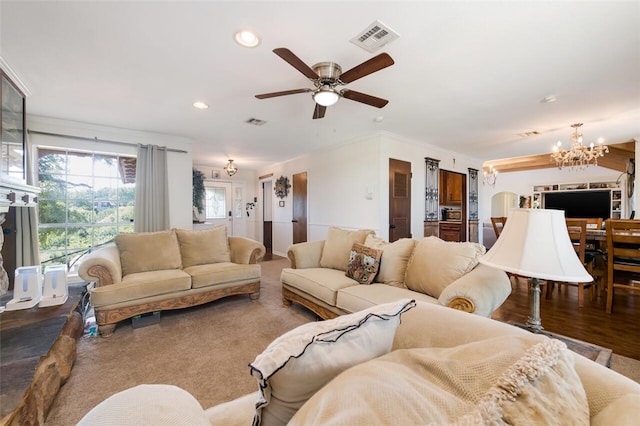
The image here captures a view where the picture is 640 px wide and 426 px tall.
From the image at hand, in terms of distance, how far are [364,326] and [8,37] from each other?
3055 mm

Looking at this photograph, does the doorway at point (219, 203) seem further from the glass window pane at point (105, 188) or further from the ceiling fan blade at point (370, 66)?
the ceiling fan blade at point (370, 66)

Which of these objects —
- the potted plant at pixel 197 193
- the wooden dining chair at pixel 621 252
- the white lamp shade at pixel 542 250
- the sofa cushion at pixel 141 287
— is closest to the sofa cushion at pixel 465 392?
the white lamp shade at pixel 542 250

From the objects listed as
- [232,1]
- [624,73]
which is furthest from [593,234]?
[232,1]

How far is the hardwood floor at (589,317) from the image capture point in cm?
223

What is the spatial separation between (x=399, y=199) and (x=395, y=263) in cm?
218

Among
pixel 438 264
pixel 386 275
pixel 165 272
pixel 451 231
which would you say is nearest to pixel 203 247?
pixel 165 272

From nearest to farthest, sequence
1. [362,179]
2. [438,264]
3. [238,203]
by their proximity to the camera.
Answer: [438,264]
[362,179]
[238,203]

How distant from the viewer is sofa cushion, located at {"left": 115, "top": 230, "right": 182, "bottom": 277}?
2922 mm

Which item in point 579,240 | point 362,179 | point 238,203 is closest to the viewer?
point 579,240

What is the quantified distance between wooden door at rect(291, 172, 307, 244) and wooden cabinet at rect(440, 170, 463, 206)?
3.12m

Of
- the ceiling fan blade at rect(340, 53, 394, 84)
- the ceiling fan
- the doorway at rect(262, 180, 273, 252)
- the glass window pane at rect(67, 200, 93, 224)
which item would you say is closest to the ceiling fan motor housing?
the ceiling fan

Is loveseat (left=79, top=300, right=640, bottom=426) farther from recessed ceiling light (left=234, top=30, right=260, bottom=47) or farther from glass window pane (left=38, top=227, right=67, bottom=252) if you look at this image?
glass window pane (left=38, top=227, right=67, bottom=252)

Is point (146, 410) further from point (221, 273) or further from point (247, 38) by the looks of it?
point (221, 273)

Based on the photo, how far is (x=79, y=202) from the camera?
3.65 metres
